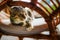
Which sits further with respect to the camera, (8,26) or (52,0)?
(8,26)

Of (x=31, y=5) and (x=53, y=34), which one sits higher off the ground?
(x=31, y=5)

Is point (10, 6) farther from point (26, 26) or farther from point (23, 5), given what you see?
point (26, 26)

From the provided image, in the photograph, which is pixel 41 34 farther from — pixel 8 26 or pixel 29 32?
pixel 8 26

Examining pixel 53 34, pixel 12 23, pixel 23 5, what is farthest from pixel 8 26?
pixel 53 34

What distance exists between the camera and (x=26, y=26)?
1.23 metres

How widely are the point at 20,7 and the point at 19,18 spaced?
9 cm

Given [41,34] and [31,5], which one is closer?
[31,5]

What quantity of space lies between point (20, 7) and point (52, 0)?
0.83 ft

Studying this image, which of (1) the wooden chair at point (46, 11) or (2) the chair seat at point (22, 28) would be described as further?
(2) the chair seat at point (22, 28)

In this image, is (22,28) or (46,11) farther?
(22,28)

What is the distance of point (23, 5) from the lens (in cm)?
111

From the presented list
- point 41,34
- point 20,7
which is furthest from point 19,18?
point 41,34

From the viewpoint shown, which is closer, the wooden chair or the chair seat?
the wooden chair

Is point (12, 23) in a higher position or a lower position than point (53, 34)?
higher
